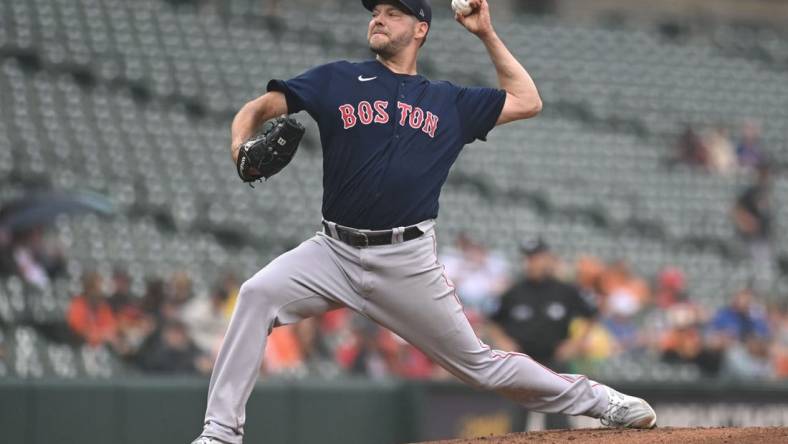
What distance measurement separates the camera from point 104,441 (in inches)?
273

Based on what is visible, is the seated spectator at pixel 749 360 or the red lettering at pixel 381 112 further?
the seated spectator at pixel 749 360

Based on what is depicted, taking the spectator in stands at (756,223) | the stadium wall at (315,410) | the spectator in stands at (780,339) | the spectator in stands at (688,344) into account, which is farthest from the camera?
the spectator in stands at (756,223)

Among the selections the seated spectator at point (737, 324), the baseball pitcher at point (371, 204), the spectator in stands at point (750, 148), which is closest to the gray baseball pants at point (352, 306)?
the baseball pitcher at point (371, 204)

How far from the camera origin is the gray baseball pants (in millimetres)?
4328

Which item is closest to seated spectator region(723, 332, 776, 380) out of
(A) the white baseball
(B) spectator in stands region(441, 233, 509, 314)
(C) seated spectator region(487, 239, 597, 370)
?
(B) spectator in stands region(441, 233, 509, 314)

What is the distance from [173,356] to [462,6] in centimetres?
491

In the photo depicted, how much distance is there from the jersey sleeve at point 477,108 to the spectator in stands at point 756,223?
995 cm

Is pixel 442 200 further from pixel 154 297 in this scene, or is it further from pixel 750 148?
pixel 750 148

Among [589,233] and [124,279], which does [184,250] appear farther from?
[589,233]

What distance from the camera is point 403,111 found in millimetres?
4477

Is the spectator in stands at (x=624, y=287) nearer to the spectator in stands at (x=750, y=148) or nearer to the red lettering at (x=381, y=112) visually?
the spectator in stands at (x=750, y=148)

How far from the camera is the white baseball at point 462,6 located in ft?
→ 15.2

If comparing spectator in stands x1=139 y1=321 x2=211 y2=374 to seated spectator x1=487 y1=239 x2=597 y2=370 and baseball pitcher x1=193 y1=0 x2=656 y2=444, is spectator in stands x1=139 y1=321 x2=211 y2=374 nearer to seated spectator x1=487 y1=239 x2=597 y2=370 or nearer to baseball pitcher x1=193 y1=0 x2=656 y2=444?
seated spectator x1=487 y1=239 x2=597 y2=370

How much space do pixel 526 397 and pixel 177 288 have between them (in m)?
5.34
